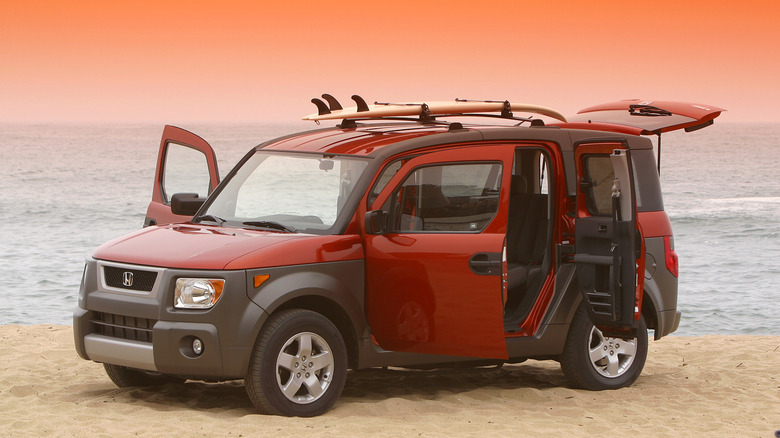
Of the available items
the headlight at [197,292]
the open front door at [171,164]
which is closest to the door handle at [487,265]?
the headlight at [197,292]

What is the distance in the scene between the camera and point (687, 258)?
28.4 meters

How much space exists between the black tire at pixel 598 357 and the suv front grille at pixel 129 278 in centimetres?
310

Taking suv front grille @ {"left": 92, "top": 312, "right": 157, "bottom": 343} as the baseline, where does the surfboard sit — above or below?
above

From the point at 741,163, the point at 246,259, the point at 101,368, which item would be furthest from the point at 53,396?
the point at 741,163

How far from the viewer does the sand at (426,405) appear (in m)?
7.74

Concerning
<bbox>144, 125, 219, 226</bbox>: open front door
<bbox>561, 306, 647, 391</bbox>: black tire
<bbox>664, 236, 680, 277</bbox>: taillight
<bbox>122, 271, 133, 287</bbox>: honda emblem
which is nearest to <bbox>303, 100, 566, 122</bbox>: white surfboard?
<bbox>144, 125, 219, 226</bbox>: open front door

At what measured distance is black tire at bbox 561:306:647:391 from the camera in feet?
29.9

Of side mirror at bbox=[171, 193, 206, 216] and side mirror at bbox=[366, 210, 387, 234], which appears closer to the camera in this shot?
side mirror at bbox=[366, 210, 387, 234]

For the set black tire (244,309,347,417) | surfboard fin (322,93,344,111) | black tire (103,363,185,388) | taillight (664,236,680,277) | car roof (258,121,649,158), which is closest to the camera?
black tire (244,309,347,417)

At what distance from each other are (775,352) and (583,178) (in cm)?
379

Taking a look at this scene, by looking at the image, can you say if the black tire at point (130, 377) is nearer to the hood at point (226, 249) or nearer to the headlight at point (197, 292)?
the hood at point (226, 249)

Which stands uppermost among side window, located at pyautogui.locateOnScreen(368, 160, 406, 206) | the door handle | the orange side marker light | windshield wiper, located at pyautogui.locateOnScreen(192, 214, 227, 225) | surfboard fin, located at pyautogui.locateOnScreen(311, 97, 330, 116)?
surfboard fin, located at pyautogui.locateOnScreen(311, 97, 330, 116)

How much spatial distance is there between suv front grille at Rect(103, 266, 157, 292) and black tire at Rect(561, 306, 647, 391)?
3.10 meters

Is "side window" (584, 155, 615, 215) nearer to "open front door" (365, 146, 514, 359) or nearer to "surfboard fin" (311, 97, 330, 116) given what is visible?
"open front door" (365, 146, 514, 359)
